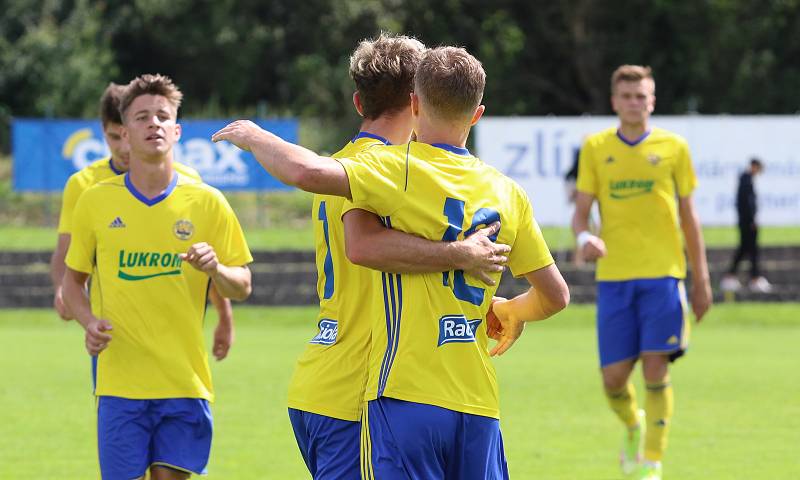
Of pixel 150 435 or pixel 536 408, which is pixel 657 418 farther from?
pixel 150 435

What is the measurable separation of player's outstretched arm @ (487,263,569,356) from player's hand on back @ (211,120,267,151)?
1012 mm

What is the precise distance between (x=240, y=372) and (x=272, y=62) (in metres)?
30.1

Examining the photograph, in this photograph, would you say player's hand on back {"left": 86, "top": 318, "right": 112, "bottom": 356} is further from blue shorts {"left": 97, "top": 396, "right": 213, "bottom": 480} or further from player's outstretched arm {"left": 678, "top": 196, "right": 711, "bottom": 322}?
player's outstretched arm {"left": 678, "top": 196, "right": 711, "bottom": 322}

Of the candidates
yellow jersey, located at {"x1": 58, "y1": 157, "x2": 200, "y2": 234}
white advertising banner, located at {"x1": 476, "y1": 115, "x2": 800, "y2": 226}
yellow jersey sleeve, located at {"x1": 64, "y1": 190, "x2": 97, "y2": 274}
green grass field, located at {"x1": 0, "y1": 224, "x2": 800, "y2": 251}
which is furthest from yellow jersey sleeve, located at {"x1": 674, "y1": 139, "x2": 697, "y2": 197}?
green grass field, located at {"x1": 0, "y1": 224, "x2": 800, "y2": 251}

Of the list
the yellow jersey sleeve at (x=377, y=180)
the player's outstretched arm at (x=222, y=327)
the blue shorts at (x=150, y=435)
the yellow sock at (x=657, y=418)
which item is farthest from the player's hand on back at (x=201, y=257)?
the yellow sock at (x=657, y=418)

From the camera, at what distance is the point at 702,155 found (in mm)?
22969

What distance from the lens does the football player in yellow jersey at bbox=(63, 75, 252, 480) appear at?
5910 mm

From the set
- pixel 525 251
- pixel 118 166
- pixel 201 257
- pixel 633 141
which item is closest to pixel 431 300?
pixel 525 251

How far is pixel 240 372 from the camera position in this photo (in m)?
13.9

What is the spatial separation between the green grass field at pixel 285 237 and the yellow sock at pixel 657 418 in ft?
48.0

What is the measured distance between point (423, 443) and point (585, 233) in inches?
184

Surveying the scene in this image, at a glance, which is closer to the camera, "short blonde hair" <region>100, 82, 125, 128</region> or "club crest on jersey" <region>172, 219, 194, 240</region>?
"club crest on jersey" <region>172, 219, 194, 240</region>

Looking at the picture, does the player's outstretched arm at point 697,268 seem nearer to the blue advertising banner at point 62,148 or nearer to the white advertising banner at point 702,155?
the white advertising banner at point 702,155

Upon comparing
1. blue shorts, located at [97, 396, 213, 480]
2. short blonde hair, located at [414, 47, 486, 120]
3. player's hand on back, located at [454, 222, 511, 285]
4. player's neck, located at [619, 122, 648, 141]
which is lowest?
blue shorts, located at [97, 396, 213, 480]
